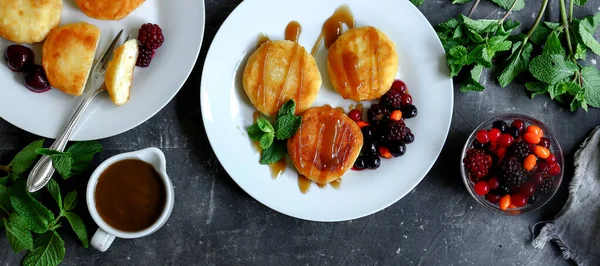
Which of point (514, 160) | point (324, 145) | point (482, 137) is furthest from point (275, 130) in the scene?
point (514, 160)

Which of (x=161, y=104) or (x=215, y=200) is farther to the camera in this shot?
(x=215, y=200)

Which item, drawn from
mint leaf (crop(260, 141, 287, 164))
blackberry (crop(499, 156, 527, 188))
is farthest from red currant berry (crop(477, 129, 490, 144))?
mint leaf (crop(260, 141, 287, 164))

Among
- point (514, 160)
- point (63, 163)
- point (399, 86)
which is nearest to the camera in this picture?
point (63, 163)

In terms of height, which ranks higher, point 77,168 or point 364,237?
point 77,168

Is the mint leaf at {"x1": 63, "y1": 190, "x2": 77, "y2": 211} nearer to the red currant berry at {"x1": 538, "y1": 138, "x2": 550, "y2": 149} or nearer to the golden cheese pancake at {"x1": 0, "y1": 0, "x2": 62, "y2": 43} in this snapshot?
the golden cheese pancake at {"x1": 0, "y1": 0, "x2": 62, "y2": 43}

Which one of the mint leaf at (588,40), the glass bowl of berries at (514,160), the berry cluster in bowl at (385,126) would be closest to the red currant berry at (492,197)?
the glass bowl of berries at (514,160)

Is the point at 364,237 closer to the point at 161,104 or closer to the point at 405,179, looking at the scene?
the point at 405,179

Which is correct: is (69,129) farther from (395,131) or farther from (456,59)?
(456,59)

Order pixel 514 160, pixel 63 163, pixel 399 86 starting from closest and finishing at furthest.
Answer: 1. pixel 63 163
2. pixel 514 160
3. pixel 399 86

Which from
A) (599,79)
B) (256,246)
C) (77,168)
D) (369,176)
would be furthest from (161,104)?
(599,79)
